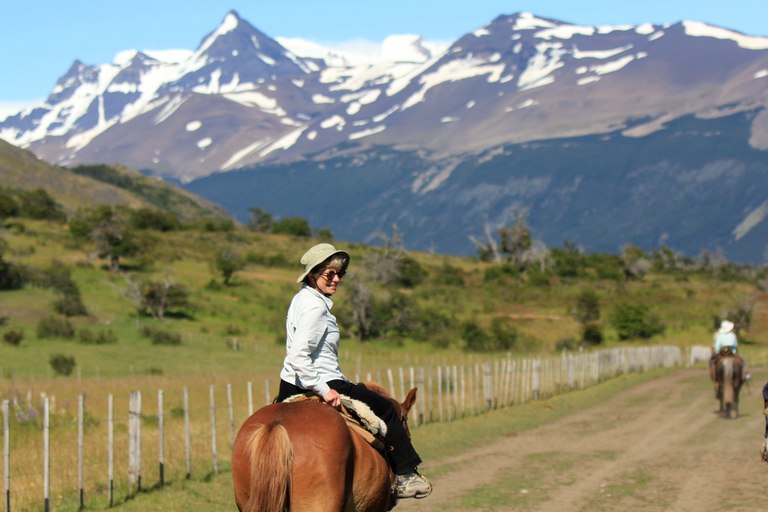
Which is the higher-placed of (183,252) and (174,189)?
(174,189)

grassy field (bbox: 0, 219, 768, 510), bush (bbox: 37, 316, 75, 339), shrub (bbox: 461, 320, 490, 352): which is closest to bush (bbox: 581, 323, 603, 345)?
grassy field (bbox: 0, 219, 768, 510)

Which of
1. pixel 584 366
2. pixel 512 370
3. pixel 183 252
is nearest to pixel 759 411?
pixel 512 370

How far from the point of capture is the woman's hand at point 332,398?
6.16 m

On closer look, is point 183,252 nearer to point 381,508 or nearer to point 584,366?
point 584,366

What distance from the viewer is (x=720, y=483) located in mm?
10484

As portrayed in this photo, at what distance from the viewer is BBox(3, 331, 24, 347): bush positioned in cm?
3066

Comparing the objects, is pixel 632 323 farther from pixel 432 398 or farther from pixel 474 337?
pixel 432 398

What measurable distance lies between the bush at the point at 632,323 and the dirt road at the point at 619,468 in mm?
25541

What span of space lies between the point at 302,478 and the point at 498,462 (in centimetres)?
833

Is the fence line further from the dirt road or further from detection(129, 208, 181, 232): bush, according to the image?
detection(129, 208, 181, 232): bush

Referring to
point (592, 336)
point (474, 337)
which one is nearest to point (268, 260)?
point (474, 337)

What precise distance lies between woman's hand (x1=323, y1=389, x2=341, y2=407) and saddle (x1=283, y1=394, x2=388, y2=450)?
135 mm

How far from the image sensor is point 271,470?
216 inches

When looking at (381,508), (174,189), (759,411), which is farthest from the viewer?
(174,189)
